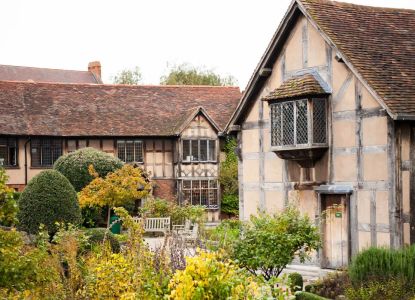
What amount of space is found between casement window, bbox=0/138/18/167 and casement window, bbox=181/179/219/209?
366 inches

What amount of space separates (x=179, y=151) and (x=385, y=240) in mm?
24329

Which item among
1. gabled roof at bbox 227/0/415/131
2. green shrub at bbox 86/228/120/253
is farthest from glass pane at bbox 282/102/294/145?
green shrub at bbox 86/228/120/253

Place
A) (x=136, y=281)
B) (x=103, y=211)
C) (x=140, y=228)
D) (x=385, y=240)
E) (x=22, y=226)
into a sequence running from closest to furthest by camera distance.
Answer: (x=136, y=281)
(x=140, y=228)
(x=385, y=240)
(x=22, y=226)
(x=103, y=211)

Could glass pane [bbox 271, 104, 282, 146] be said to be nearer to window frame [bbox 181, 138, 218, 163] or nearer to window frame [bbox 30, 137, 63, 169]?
window frame [bbox 181, 138, 218, 163]

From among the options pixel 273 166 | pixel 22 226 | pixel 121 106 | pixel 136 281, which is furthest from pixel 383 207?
pixel 121 106

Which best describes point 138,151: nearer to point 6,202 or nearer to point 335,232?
point 335,232

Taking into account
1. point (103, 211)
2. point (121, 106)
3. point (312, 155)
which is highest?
point (121, 106)

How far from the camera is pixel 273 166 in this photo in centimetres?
2336

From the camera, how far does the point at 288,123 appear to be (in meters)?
21.6

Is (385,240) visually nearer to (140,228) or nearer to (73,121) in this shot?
(140,228)

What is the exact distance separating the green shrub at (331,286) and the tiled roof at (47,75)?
44.8 meters

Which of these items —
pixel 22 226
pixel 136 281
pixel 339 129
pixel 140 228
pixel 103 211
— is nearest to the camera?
pixel 136 281

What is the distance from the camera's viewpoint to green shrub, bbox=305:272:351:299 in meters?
17.4

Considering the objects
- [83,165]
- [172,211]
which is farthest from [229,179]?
[83,165]
